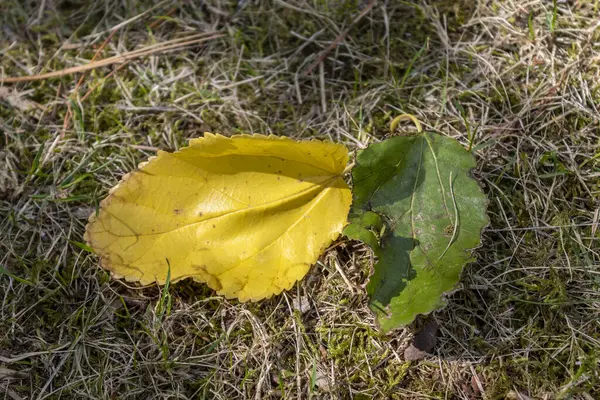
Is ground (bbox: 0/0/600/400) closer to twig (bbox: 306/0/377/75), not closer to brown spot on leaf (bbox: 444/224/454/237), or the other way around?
twig (bbox: 306/0/377/75)

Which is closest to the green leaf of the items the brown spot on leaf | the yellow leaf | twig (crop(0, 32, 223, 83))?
the brown spot on leaf

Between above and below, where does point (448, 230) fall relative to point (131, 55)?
below

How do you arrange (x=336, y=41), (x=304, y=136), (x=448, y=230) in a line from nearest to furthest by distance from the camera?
(x=448, y=230) < (x=304, y=136) < (x=336, y=41)

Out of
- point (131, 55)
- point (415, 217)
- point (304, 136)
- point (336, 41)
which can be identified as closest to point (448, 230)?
point (415, 217)

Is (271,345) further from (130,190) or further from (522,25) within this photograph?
(522,25)

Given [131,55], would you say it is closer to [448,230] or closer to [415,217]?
[415,217]

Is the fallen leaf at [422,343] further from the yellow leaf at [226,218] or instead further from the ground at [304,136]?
the yellow leaf at [226,218]
